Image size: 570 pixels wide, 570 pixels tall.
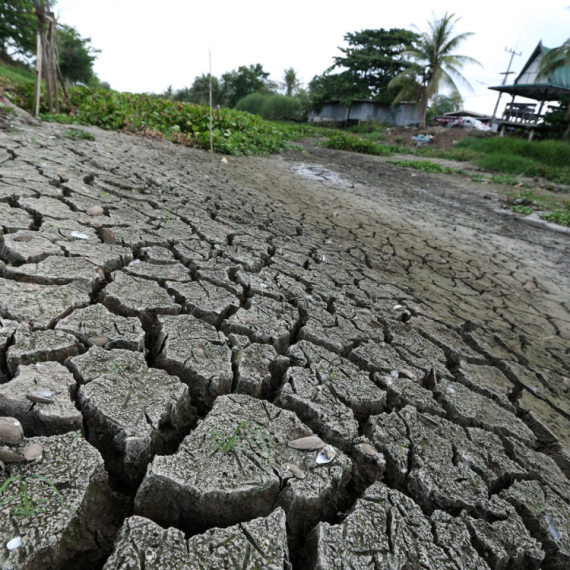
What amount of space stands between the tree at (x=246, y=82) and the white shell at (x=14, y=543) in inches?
1633

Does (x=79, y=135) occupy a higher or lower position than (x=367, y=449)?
higher

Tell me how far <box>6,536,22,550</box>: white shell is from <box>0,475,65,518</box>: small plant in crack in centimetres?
5

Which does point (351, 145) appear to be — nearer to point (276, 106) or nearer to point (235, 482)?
point (235, 482)

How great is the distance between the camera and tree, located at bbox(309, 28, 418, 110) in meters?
25.6

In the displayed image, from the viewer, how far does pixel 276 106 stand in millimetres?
30438

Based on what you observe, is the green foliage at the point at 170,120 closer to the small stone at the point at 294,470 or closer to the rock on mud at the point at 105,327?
the rock on mud at the point at 105,327

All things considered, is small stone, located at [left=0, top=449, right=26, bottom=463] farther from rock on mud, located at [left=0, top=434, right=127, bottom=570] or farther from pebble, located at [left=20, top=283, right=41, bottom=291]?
pebble, located at [left=20, top=283, right=41, bottom=291]

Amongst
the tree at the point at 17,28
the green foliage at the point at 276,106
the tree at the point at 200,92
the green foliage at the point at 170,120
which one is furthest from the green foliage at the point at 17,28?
the tree at the point at 200,92

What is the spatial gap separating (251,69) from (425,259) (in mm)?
42580

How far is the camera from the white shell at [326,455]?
45.6 inches

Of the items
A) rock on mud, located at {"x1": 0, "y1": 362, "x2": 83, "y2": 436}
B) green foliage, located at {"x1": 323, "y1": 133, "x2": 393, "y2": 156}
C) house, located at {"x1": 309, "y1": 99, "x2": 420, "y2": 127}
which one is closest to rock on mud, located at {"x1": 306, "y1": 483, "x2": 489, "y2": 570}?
rock on mud, located at {"x1": 0, "y1": 362, "x2": 83, "y2": 436}

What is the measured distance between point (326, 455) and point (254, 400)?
12.6 inches

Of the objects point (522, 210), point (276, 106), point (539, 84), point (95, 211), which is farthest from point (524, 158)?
point (276, 106)

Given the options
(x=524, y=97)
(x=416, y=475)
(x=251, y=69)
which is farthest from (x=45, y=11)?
(x=251, y=69)
